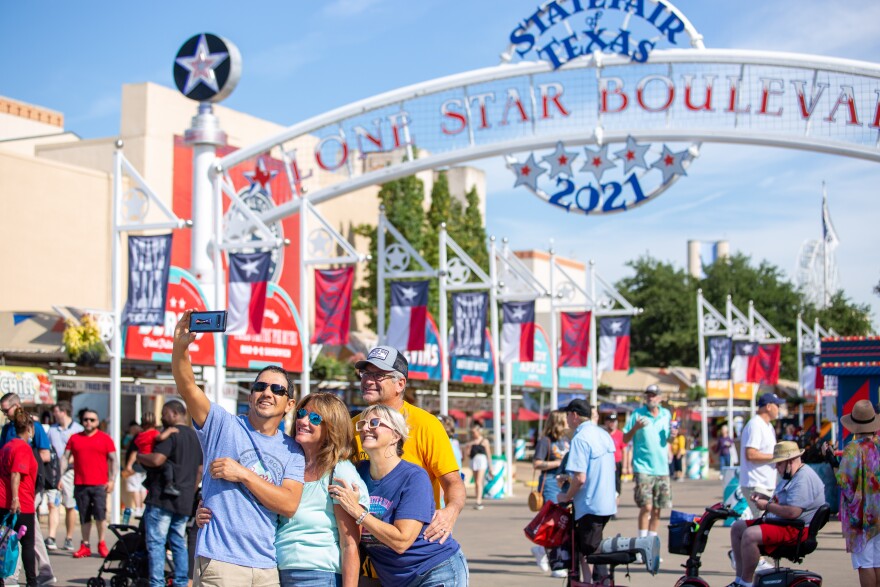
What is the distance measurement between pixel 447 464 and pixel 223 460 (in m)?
1.12

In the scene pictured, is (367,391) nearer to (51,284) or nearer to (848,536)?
(848,536)

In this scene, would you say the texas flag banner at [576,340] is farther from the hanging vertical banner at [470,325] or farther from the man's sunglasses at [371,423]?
the man's sunglasses at [371,423]

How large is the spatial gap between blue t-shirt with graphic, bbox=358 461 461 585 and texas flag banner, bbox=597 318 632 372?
2716 centimetres

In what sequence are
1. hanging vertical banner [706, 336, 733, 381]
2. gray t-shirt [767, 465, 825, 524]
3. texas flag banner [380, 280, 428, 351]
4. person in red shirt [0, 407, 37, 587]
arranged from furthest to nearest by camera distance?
hanging vertical banner [706, 336, 733, 381] < texas flag banner [380, 280, 428, 351] < person in red shirt [0, 407, 37, 587] < gray t-shirt [767, 465, 825, 524]

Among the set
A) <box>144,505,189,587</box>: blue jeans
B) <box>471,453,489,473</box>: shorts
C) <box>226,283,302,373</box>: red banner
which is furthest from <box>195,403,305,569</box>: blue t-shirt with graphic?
<box>226,283,302,373</box>: red banner

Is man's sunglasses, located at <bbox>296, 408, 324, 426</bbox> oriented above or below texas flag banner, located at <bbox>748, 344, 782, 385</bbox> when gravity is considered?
above

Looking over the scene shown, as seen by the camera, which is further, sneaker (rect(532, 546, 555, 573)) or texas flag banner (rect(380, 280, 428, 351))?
texas flag banner (rect(380, 280, 428, 351))

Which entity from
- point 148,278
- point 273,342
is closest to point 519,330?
point 273,342

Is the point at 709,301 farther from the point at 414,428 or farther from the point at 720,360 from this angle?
the point at 414,428

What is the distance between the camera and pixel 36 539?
34.2 feet

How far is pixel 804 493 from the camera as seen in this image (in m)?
8.91

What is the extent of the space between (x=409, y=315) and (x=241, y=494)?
54.0 feet

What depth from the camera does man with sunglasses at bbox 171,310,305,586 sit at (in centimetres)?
532

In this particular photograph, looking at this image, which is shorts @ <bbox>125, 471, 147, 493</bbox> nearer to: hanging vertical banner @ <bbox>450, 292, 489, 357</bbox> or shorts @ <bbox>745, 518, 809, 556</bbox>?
hanging vertical banner @ <bbox>450, 292, 489, 357</bbox>
